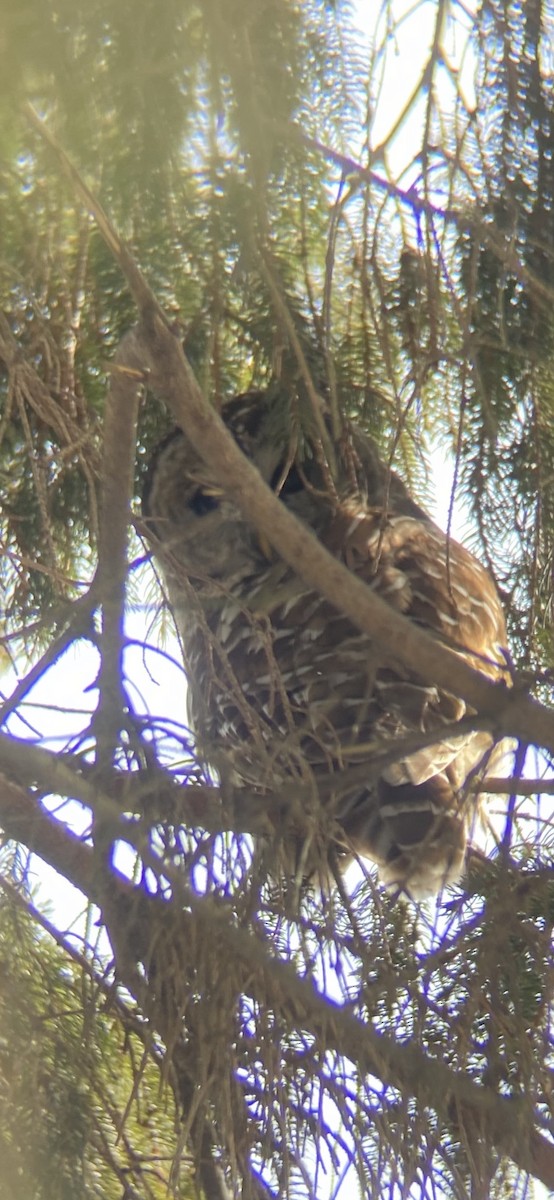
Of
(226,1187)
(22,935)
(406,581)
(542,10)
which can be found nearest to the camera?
(542,10)

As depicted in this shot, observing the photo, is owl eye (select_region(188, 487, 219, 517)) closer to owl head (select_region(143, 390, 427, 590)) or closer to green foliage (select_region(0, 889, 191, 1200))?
owl head (select_region(143, 390, 427, 590))

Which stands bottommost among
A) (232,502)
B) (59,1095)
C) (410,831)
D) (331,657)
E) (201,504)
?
(59,1095)

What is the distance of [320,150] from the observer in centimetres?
164

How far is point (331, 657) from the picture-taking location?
2.60 metres

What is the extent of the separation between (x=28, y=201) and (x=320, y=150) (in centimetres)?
51

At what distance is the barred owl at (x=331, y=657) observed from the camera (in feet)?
6.33

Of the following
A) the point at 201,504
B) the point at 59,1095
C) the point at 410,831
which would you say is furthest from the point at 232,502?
the point at 59,1095

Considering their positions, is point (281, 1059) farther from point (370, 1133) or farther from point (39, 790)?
point (39, 790)

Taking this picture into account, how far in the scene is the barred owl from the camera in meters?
1.93

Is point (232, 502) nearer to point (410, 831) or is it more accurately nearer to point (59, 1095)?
point (410, 831)

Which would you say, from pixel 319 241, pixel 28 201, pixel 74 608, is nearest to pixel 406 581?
pixel 319 241

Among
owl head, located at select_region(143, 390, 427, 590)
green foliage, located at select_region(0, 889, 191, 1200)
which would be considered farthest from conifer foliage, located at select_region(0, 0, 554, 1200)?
owl head, located at select_region(143, 390, 427, 590)

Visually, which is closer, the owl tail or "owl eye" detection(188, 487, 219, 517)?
the owl tail

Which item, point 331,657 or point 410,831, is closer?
point 410,831
